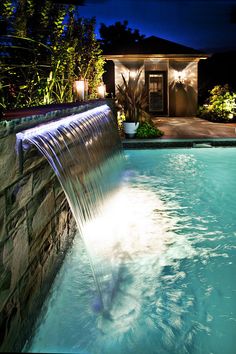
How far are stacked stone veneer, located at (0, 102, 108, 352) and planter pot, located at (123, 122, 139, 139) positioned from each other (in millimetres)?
6540

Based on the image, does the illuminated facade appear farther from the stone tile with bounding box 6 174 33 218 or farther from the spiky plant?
the stone tile with bounding box 6 174 33 218

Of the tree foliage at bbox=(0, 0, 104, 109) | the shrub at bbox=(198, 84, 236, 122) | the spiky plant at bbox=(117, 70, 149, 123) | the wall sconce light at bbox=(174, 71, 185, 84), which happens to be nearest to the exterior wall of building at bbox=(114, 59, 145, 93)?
the wall sconce light at bbox=(174, 71, 185, 84)

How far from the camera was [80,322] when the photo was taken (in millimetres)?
2287

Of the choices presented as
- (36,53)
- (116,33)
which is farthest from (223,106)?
(116,33)

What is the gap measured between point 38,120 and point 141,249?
163cm

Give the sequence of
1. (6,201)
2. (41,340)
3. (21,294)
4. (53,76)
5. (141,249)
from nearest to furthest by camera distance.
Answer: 1. (6,201)
2. (21,294)
3. (41,340)
4. (141,249)
5. (53,76)

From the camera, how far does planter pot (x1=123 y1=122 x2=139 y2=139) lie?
920 centimetres

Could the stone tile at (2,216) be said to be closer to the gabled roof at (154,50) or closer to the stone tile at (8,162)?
the stone tile at (8,162)

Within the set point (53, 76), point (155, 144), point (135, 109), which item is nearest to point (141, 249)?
point (53, 76)

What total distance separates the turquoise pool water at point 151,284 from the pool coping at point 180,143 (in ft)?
11.7

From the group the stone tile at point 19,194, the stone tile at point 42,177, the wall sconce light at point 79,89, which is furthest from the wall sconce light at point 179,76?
the stone tile at point 19,194

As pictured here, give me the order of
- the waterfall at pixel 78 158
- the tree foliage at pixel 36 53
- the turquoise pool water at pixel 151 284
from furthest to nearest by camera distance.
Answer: the tree foliage at pixel 36 53 < the waterfall at pixel 78 158 < the turquoise pool water at pixel 151 284

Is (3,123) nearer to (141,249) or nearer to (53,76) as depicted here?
(141,249)

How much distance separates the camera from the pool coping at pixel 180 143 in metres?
8.38
